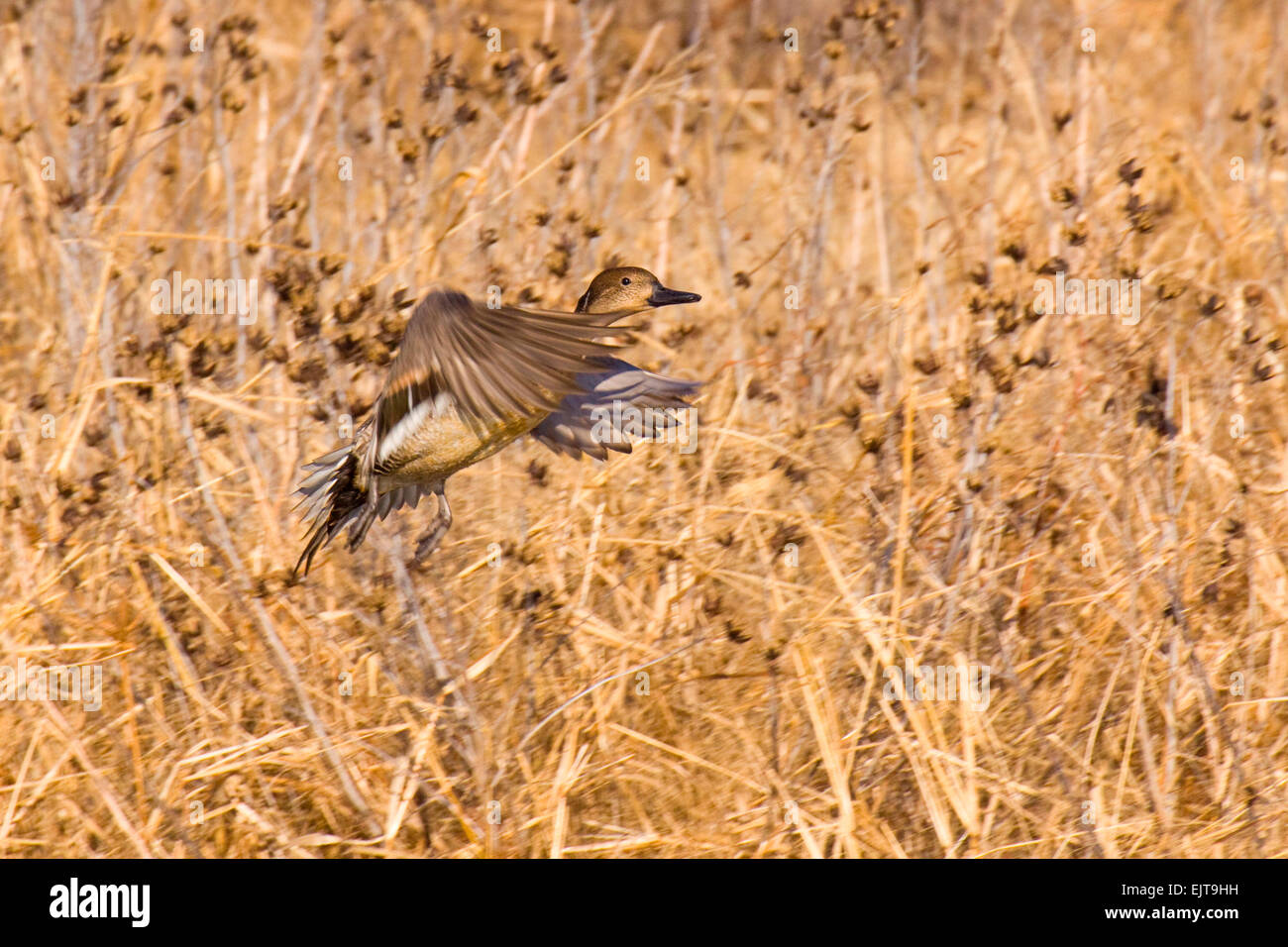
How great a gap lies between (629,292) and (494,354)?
552 millimetres

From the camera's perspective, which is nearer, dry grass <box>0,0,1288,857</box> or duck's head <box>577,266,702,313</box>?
duck's head <box>577,266,702,313</box>

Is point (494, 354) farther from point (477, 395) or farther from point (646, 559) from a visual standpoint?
point (646, 559)

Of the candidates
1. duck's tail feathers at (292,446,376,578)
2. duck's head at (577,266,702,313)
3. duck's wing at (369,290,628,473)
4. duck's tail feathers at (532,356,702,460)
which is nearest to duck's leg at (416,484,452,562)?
duck's tail feathers at (292,446,376,578)

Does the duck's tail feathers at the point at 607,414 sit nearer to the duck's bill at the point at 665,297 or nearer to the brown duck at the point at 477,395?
the brown duck at the point at 477,395

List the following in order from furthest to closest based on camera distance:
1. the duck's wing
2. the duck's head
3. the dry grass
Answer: the dry grass → the duck's head → the duck's wing

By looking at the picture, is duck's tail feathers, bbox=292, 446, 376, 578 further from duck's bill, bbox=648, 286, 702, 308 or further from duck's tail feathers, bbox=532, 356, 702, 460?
duck's bill, bbox=648, 286, 702, 308

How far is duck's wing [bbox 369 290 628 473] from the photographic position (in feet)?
8.37

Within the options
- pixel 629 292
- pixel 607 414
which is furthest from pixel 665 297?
pixel 607 414

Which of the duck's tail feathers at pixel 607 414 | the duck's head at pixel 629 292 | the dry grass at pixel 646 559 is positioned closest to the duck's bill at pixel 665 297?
the duck's head at pixel 629 292

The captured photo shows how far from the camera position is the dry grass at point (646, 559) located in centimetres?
319

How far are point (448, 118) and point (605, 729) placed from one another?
159cm

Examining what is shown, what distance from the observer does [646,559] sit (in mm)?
3568

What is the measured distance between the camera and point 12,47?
14.5 feet

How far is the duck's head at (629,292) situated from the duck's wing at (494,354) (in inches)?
14.2
